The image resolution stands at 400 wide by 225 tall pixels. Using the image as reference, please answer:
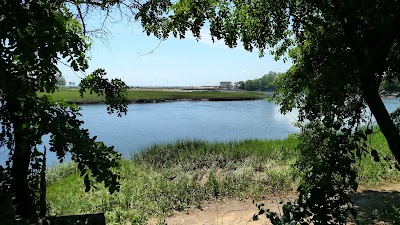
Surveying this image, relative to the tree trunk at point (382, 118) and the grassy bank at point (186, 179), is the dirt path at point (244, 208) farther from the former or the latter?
the tree trunk at point (382, 118)

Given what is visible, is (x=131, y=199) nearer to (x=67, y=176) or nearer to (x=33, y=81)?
(x=67, y=176)

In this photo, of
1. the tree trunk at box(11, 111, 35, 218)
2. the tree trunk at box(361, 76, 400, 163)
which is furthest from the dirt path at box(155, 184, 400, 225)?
the tree trunk at box(11, 111, 35, 218)

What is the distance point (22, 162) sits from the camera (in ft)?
11.1

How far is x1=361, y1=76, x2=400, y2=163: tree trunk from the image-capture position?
4.42 m

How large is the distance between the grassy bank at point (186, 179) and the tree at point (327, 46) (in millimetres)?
1804

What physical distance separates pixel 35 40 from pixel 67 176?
12214 millimetres

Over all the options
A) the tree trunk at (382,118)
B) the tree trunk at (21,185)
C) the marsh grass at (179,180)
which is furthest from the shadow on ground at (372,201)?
the tree trunk at (21,185)

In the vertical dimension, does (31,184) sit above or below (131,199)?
above

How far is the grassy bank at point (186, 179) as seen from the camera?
9.04m

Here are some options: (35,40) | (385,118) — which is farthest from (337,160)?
(35,40)

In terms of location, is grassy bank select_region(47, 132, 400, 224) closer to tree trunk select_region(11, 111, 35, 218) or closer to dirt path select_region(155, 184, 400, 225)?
dirt path select_region(155, 184, 400, 225)

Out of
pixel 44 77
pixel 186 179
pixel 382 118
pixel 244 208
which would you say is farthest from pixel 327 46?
pixel 186 179

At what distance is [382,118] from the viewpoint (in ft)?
14.9

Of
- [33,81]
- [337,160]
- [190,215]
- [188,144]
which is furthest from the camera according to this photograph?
[188,144]
